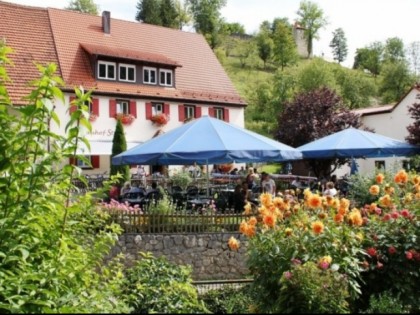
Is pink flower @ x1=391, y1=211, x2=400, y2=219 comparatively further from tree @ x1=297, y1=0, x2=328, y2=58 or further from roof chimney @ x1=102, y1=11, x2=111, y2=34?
tree @ x1=297, y1=0, x2=328, y2=58

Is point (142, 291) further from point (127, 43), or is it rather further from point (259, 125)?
point (259, 125)

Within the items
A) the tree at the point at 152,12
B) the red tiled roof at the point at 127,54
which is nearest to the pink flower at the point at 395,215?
the red tiled roof at the point at 127,54

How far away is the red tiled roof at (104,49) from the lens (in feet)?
95.5

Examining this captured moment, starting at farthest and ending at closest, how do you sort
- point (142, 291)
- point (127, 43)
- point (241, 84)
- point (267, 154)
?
1. point (241, 84)
2. point (127, 43)
3. point (267, 154)
4. point (142, 291)

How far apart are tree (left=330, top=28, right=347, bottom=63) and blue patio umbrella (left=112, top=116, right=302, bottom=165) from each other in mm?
133978

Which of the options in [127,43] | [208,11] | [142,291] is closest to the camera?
[142,291]

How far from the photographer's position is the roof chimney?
110 ft

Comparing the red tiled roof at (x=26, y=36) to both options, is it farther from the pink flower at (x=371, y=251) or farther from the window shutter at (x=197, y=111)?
the pink flower at (x=371, y=251)

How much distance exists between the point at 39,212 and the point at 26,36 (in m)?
28.5

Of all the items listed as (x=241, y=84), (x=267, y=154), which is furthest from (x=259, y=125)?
(x=267, y=154)

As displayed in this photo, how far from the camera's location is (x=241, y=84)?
7631 cm

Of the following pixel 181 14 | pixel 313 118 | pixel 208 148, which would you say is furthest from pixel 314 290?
pixel 181 14

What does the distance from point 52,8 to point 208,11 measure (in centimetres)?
6921

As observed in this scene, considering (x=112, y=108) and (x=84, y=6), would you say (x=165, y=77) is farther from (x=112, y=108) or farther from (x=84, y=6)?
(x=84, y=6)
